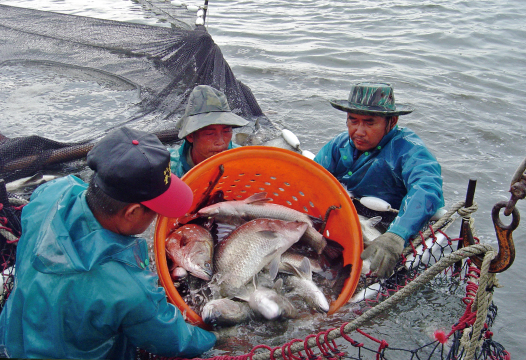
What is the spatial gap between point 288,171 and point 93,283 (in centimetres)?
213

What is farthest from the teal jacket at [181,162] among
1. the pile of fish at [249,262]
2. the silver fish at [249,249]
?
the silver fish at [249,249]

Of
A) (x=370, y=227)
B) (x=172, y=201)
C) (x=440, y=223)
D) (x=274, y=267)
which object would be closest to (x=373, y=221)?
(x=370, y=227)

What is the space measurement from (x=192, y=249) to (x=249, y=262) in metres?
0.45

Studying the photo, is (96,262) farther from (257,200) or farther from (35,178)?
(35,178)

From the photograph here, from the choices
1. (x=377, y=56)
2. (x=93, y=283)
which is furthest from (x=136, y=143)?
(x=377, y=56)

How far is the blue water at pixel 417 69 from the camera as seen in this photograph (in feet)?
17.8

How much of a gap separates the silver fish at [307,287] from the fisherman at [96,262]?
3.99 ft

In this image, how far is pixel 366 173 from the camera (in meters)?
3.73

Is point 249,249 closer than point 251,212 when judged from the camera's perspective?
Yes

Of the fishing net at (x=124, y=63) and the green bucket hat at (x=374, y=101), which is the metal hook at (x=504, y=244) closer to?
the green bucket hat at (x=374, y=101)

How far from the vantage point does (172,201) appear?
183 cm

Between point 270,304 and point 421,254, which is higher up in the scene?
point 421,254

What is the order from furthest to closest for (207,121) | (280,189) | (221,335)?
(280,189) → (207,121) → (221,335)

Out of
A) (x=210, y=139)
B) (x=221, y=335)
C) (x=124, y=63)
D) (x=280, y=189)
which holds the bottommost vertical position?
(x=221, y=335)
